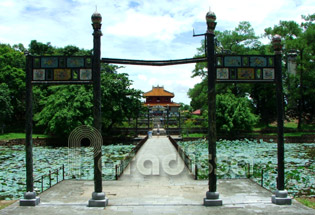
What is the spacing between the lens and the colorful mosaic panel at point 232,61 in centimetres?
809

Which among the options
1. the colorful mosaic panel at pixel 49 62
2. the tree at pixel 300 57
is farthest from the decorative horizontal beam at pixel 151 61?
the tree at pixel 300 57

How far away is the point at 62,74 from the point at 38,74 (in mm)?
633

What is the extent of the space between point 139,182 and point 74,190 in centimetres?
258

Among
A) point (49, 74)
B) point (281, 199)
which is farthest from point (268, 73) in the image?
point (49, 74)

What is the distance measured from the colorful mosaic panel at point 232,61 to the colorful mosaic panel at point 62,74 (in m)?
4.19

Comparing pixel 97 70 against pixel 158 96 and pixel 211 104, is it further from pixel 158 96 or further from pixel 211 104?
pixel 158 96

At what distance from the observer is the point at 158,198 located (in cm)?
880

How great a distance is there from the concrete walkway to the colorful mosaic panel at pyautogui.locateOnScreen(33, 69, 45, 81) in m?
3.31

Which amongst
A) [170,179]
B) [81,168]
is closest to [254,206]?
[170,179]

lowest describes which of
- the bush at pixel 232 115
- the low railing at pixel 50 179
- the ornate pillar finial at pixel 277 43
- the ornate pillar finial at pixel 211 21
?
the low railing at pixel 50 179

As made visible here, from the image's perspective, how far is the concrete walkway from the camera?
24.0ft

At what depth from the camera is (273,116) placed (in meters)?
47.8

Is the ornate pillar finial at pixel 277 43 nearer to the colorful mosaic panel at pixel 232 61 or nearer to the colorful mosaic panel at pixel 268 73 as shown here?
the colorful mosaic panel at pixel 268 73

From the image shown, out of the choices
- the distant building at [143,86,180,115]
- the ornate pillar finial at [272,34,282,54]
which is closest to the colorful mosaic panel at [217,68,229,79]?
the ornate pillar finial at [272,34,282,54]
